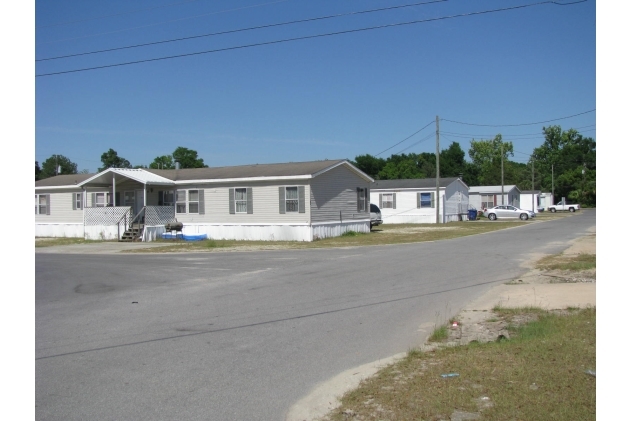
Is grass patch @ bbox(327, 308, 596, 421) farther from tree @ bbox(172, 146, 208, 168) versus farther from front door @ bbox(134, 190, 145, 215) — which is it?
tree @ bbox(172, 146, 208, 168)

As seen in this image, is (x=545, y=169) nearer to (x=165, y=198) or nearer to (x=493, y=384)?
(x=165, y=198)

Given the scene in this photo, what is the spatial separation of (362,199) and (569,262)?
18908 millimetres

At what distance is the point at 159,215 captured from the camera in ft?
108

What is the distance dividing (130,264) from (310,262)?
20.0ft

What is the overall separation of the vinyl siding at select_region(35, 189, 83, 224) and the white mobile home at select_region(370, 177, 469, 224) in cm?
2377

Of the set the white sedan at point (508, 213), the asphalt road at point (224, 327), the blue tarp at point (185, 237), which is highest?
the white sedan at point (508, 213)

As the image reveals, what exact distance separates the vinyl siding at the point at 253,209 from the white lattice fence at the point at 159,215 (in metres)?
0.43

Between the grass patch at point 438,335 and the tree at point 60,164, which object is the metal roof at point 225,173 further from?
the tree at point 60,164

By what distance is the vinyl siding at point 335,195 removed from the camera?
29.9m

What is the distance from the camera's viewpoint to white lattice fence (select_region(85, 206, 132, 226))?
108 ft

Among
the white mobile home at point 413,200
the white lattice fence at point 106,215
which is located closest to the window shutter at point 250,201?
the white lattice fence at point 106,215

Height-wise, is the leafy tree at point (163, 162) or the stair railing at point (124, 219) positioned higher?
the leafy tree at point (163, 162)

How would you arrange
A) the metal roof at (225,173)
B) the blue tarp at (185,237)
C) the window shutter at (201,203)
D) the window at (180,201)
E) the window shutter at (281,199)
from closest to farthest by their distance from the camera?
the window shutter at (281,199)
the metal roof at (225,173)
the blue tarp at (185,237)
the window shutter at (201,203)
the window at (180,201)

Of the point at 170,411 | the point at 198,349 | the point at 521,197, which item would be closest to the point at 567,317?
the point at 198,349
